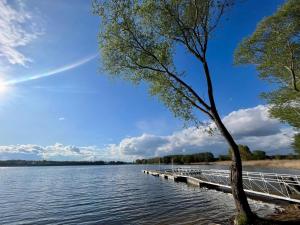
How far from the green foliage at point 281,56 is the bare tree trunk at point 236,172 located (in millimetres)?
7139

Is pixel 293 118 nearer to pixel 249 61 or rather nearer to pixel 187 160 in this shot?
pixel 249 61

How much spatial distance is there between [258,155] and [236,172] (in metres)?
155

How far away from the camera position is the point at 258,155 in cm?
15788

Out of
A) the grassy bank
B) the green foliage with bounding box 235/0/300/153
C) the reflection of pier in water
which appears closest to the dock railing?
the reflection of pier in water

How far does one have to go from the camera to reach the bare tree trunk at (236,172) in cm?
1429

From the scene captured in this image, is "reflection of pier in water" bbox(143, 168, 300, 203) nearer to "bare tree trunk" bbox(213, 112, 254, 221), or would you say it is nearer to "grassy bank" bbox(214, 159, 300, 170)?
"bare tree trunk" bbox(213, 112, 254, 221)

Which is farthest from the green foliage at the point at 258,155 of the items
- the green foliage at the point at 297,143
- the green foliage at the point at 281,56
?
the green foliage at the point at 281,56

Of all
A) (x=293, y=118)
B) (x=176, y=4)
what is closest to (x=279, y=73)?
(x=293, y=118)

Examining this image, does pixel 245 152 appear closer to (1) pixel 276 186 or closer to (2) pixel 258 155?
(2) pixel 258 155

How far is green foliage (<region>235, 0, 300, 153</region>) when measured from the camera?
1858cm

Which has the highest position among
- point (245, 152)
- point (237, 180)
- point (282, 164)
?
point (245, 152)

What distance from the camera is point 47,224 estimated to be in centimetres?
2134

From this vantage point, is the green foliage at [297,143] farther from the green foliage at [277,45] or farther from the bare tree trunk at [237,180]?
the bare tree trunk at [237,180]

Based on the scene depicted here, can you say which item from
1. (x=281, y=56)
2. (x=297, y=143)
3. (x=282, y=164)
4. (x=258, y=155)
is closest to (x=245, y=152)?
(x=258, y=155)
